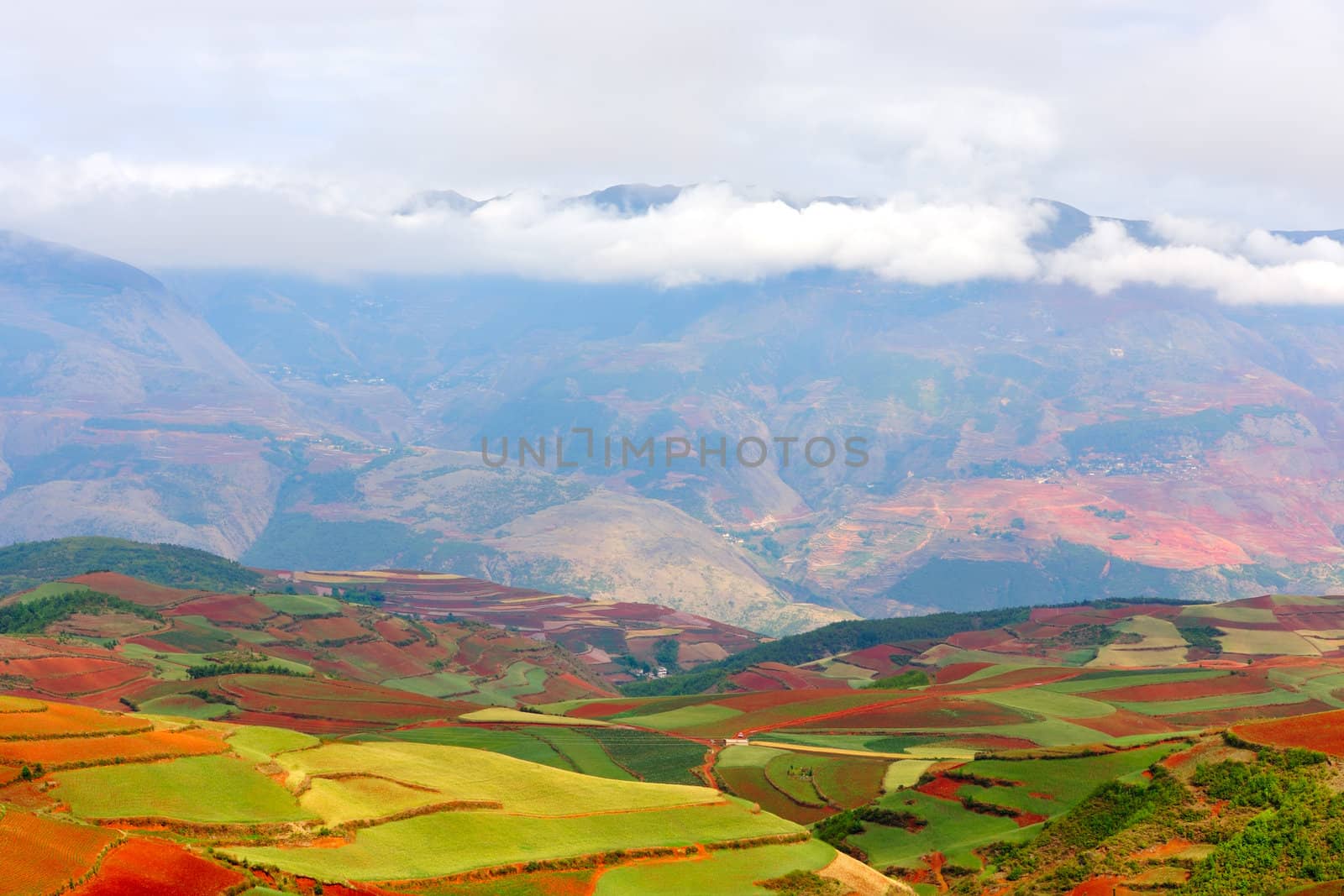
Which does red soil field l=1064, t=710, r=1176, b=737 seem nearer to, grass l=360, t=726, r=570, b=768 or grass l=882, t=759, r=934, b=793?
grass l=882, t=759, r=934, b=793

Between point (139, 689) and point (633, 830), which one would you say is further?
point (139, 689)

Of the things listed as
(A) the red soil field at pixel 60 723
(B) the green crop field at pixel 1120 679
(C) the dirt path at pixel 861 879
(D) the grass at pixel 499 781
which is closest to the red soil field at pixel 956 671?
(B) the green crop field at pixel 1120 679

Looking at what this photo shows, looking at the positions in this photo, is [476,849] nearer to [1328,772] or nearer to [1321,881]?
[1321,881]

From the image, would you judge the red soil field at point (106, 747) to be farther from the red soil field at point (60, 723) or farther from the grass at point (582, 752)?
the grass at point (582, 752)

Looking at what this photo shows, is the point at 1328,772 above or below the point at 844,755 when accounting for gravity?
above

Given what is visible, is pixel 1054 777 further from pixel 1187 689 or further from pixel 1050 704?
pixel 1187 689

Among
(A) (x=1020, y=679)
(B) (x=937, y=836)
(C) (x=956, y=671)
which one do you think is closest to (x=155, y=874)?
(B) (x=937, y=836)

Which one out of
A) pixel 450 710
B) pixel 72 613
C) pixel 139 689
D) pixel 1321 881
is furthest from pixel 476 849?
pixel 72 613

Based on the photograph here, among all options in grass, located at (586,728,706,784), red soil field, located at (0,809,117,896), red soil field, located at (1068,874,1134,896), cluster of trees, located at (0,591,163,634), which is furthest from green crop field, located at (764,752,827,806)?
cluster of trees, located at (0,591,163,634)
